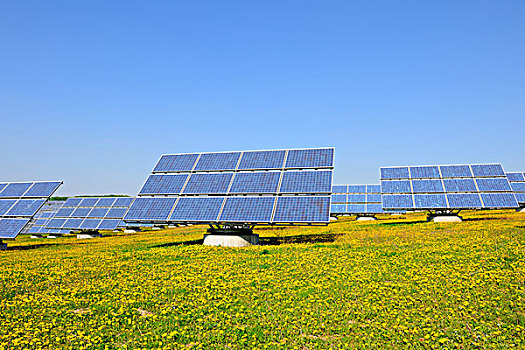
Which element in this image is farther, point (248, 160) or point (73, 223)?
point (73, 223)

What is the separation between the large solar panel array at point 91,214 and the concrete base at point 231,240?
24655mm

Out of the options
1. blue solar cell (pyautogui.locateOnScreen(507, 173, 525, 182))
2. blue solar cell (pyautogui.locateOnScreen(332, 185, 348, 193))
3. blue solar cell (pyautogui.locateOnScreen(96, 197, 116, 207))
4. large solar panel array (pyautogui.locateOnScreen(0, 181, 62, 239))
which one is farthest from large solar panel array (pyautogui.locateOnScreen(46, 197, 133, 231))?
blue solar cell (pyautogui.locateOnScreen(507, 173, 525, 182))

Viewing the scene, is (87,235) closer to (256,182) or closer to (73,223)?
(73,223)

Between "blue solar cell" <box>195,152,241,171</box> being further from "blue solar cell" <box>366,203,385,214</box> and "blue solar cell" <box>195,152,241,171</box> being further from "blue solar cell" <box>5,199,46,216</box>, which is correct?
"blue solar cell" <box>366,203,385,214</box>

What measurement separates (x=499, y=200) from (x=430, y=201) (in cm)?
656

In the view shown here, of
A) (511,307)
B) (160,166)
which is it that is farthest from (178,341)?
(160,166)

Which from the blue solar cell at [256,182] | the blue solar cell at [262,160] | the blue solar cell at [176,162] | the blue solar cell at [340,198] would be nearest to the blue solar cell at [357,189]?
the blue solar cell at [340,198]

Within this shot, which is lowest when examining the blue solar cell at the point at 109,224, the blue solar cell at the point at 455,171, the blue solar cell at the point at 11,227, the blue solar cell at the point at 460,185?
the blue solar cell at the point at 11,227

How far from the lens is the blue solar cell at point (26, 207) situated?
29.8 m

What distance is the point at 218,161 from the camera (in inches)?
1095

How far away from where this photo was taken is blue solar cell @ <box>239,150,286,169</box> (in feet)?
85.4

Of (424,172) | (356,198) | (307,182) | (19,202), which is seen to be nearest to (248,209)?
(307,182)

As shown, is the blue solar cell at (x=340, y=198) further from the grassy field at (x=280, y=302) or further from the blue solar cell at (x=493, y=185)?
the grassy field at (x=280, y=302)

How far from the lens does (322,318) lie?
941 cm
